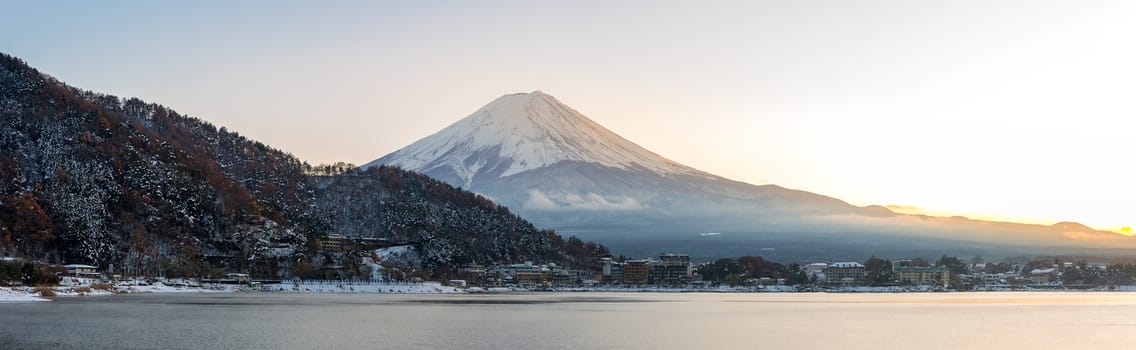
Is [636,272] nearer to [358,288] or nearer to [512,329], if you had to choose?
[358,288]

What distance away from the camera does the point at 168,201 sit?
465ft

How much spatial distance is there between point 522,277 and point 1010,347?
387ft

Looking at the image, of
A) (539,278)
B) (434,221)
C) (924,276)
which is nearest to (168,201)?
(434,221)

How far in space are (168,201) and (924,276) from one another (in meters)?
127

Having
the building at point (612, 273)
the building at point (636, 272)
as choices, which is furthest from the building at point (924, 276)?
the building at point (612, 273)

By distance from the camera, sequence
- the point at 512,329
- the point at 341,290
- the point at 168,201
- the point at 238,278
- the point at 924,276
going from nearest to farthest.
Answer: the point at 512,329, the point at 238,278, the point at 341,290, the point at 168,201, the point at 924,276

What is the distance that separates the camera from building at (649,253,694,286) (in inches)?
7111

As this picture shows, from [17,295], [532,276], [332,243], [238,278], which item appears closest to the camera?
[17,295]

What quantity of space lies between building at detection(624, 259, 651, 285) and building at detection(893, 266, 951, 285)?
1858 inches

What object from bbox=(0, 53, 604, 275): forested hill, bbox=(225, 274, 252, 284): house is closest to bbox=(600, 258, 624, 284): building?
bbox=(0, 53, 604, 275): forested hill

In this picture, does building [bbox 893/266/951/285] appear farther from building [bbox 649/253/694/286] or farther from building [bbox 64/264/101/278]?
building [bbox 64/264/101/278]

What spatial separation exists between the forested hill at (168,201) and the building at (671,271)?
1860 cm

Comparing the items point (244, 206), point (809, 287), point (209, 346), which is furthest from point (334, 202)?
point (209, 346)

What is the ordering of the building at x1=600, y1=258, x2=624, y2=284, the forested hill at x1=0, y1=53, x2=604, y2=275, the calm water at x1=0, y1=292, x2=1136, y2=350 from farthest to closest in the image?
the building at x1=600, y1=258, x2=624, y2=284, the forested hill at x1=0, y1=53, x2=604, y2=275, the calm water at x1=0, y1=292, x2=1136, y2=350
